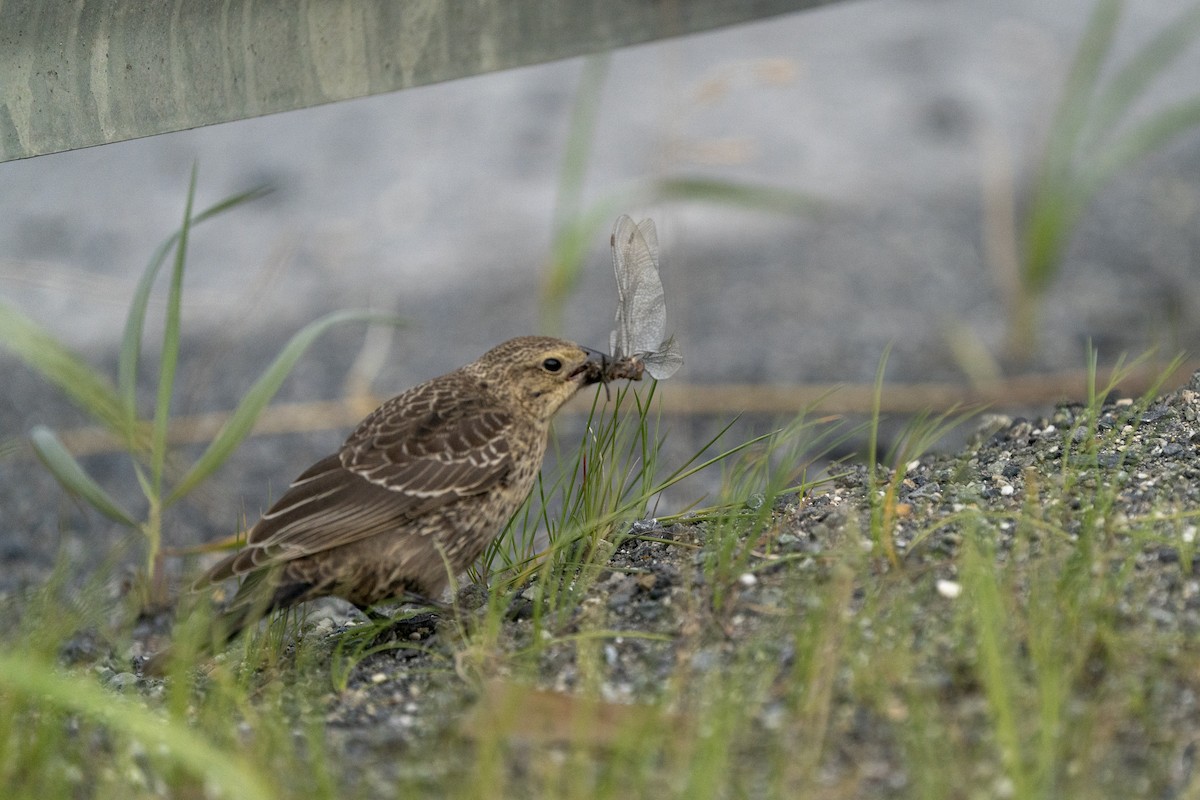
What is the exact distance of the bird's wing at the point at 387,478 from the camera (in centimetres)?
446

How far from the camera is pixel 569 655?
401 centimetres

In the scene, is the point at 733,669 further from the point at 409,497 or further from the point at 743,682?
the point at 409,497

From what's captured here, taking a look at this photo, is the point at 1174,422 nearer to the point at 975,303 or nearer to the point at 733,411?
the point at 733,411

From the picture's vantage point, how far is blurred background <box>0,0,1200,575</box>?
7484 mm

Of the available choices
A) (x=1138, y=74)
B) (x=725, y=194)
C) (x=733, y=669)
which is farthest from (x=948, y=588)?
(x=1138, y=74)

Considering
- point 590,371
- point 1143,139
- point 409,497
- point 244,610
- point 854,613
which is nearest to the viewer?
point 854,613

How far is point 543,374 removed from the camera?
5.16 metres

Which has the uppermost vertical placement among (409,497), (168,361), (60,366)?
(168,361)

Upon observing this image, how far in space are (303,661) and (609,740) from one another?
1.30 meters

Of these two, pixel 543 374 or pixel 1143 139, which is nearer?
pixel 543 374

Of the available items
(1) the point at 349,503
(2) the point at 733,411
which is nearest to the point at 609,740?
(1) the point at 349,503

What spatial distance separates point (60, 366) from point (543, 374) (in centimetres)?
170

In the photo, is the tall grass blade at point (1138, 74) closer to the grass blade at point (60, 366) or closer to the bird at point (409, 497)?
the bird at point (409, 497)

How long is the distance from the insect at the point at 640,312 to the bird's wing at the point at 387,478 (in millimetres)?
447
